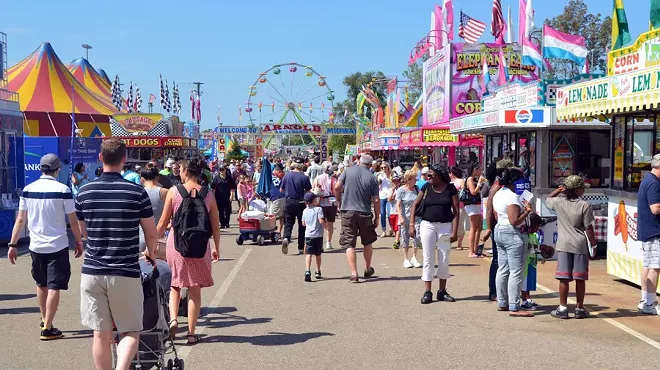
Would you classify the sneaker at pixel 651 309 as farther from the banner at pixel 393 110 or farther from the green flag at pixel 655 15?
the banner at pixel 393 110

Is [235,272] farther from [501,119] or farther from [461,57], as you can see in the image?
[461,57]

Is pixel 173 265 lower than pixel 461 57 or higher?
lower

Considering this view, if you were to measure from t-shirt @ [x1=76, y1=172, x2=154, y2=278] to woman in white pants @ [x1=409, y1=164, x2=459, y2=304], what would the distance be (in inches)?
189

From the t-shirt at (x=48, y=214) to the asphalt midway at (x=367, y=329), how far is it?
908 millimetres

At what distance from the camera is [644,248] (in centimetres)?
845

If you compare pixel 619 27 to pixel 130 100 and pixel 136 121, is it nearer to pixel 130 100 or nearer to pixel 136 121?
pixel 136 121

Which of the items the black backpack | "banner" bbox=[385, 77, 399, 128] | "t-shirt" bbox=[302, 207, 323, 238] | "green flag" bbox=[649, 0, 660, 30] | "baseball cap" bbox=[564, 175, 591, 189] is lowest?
"t-shirt" bbox=[302, 207, 323, 238]

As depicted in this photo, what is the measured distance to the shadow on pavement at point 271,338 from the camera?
7152 mm

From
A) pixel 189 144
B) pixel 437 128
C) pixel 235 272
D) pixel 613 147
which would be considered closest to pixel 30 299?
pixel 235 272

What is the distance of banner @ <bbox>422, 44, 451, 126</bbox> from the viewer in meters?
33.0

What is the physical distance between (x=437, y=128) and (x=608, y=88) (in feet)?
59.6

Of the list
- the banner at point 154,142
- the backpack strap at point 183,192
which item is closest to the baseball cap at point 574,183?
the backpack strap at point 183,192

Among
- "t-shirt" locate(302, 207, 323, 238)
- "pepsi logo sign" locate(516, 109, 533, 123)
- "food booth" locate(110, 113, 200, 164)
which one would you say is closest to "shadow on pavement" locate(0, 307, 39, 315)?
"t-shirt" locate(302, 207, 323, 238)

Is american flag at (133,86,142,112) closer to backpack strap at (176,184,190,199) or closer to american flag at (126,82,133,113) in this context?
american flag at (126,82,133,113)
